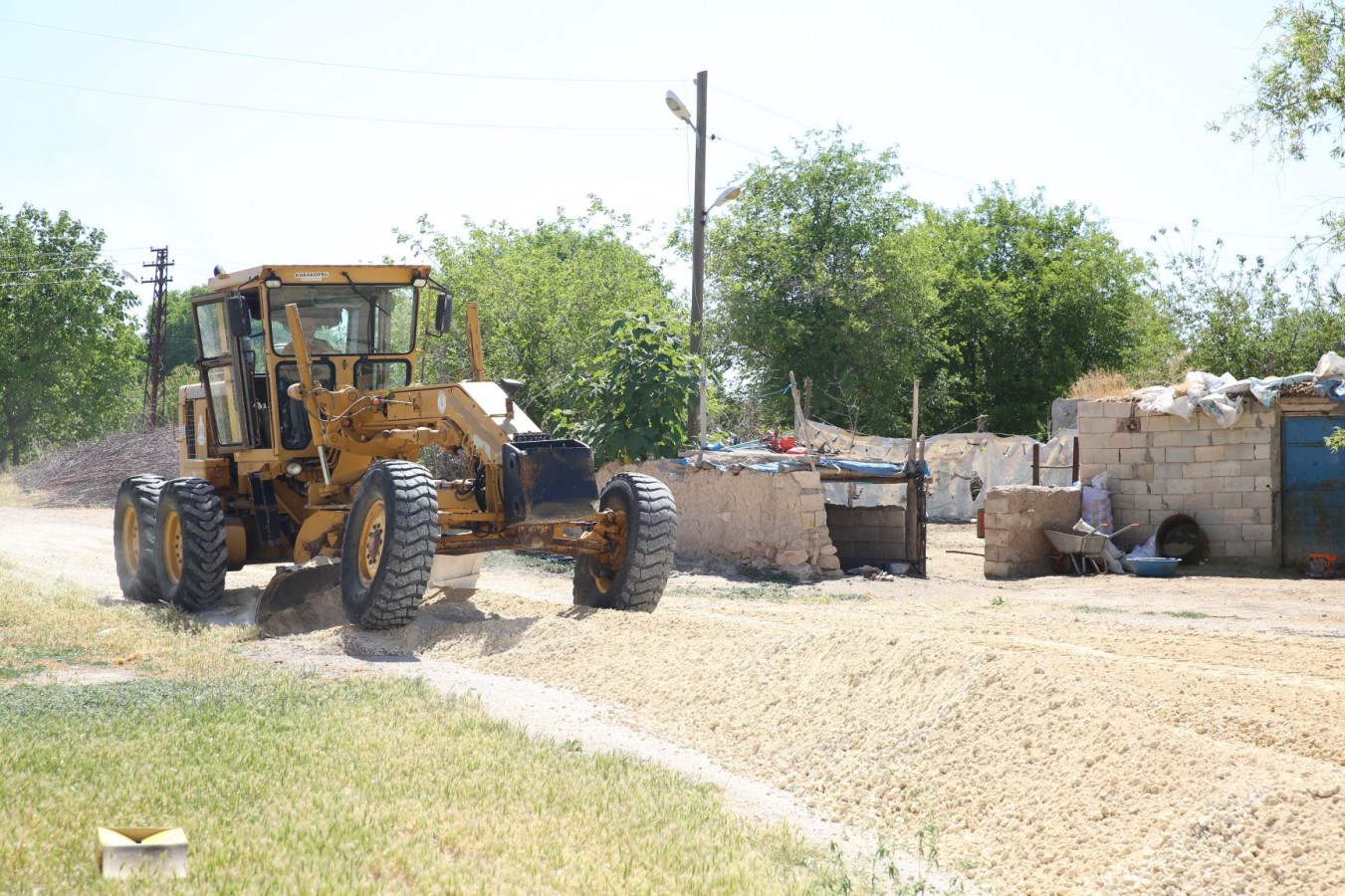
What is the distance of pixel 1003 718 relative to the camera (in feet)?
20.8

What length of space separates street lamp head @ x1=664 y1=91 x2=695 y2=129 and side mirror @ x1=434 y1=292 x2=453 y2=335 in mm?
10215

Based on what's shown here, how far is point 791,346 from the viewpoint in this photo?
35.8 meters

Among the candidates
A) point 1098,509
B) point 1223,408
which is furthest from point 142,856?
point 1223,408

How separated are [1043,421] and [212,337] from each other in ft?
111

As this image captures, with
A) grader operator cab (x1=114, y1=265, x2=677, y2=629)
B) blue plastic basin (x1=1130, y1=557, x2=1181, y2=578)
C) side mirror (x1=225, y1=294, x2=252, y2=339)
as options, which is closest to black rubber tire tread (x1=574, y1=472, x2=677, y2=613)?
grader operator cab (x1=114, y1=265, x2=677, y2=629)

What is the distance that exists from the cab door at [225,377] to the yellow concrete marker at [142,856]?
7286 mm

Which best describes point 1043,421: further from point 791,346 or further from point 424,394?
point 424,394

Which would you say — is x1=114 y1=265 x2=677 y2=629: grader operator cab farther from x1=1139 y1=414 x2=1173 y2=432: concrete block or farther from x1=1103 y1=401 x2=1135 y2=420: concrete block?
x1=1139 y1=414 x2=1173 y2=432: concrete block

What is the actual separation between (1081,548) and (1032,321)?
2705 cm

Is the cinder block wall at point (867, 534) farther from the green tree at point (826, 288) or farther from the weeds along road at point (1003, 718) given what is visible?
the green tree at point (826, 288)

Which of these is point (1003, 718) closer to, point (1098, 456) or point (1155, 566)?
point (1155, 566)

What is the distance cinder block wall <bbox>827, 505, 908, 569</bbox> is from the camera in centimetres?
1686

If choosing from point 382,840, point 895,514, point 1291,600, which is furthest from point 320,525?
point 1291,600

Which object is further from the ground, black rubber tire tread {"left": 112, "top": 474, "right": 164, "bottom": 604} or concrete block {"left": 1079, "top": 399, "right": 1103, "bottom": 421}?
concrete block {"left": 1079, "top": 399, "right": 1103, "bottom": 421}
